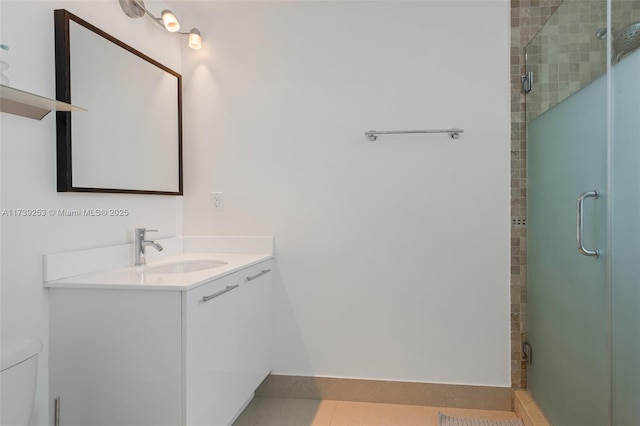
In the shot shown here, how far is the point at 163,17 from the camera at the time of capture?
7.32ft

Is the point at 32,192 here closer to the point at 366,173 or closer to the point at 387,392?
the point at 366,173

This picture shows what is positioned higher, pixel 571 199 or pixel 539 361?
pixel 571 199

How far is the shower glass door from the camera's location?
5.16ft

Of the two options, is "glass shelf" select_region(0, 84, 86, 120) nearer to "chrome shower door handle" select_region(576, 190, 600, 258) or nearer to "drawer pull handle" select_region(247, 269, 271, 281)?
"drawer pull handle" select_region(247, 269, 271, 281)

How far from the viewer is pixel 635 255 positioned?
1.37 metres

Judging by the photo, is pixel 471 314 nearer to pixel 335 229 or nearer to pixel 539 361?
pixel 539 361

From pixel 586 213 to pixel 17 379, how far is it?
2.04 metres

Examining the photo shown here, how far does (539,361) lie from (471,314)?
40 cm

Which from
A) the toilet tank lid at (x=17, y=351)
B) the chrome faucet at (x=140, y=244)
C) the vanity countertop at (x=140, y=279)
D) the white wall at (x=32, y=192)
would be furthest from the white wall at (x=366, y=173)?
the toilet tank lid at (x=17, y=351)

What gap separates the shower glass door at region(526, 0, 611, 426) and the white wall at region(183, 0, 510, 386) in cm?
21

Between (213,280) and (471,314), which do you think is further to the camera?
(471,314)

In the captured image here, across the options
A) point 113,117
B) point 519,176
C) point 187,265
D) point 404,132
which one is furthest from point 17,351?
point 519,176

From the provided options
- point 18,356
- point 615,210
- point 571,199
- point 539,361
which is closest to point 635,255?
point 615,210

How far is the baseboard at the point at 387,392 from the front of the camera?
2.39 m
